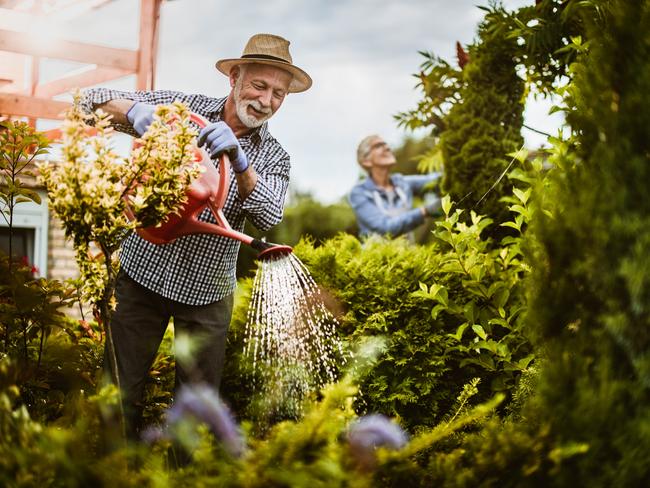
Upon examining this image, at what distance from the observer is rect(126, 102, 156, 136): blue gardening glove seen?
82.7 inches

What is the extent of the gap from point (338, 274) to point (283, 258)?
3.77 feet

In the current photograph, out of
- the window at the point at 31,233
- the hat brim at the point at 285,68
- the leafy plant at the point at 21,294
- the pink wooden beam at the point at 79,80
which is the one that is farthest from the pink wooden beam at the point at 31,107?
the hat brim at the point at 285,68

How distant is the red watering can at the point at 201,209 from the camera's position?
6.64ft

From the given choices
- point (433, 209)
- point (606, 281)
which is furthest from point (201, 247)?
point (433, 209)

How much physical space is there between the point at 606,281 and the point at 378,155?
209 inches

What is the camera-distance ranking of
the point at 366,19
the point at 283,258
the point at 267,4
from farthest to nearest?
the point at 366,19
the point at 267,4
the point at 283,258

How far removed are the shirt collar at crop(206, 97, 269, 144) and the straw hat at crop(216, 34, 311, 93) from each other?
16 centimetres

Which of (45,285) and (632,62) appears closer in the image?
(632,62)

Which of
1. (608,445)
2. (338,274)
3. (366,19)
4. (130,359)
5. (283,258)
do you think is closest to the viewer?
(608,445)

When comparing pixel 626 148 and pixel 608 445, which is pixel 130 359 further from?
pixel 626 148

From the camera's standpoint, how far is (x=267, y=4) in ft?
12.9

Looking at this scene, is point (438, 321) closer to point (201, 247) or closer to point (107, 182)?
point (201, 247)

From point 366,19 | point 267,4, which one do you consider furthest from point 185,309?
point 366,19

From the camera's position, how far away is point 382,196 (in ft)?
21.9
